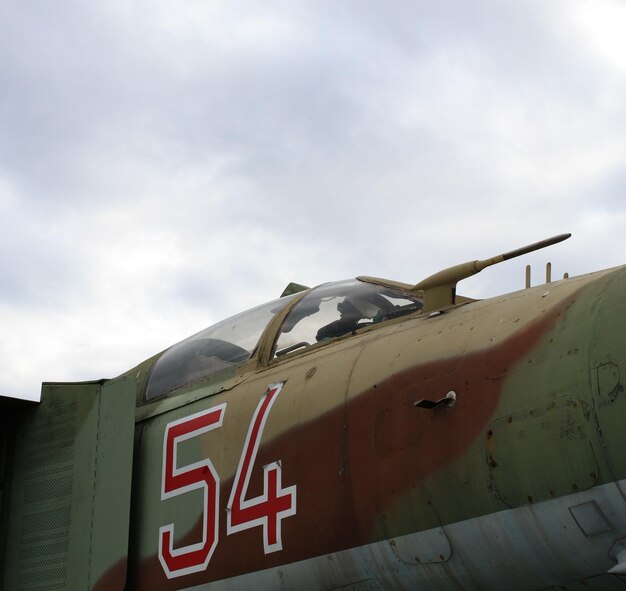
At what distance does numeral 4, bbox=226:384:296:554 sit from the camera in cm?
530

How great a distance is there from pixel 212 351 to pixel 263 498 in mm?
1587

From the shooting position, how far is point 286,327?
6.37m

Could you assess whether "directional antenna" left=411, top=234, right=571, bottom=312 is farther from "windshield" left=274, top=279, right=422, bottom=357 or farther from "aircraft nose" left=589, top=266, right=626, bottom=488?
"aircraft nose" left=589, top=266, right=626, bottom=488

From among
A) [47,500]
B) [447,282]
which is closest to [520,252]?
[447,282]

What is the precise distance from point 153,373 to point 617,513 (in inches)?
155

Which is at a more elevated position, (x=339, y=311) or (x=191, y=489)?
(x=339, y=311)

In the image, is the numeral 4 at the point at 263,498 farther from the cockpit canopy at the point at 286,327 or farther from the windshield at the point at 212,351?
the windshield at the point at 212,351

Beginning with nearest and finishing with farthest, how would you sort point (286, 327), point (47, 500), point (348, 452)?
point (348, 452) < point (286, 327) < point (47, 500)

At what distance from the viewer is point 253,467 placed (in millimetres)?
5566

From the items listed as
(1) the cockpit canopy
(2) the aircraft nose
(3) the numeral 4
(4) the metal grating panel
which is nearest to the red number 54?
(3) the numeral 4

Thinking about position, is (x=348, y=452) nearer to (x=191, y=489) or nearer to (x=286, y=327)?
(x=191, y=489)

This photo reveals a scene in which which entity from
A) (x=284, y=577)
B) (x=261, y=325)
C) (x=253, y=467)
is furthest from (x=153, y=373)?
(x=284, y=577)

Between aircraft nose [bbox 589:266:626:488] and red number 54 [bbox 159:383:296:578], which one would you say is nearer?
aircraft nose [bbox 589:266:626:488]

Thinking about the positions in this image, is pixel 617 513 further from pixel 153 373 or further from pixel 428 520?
pixel 153 373
